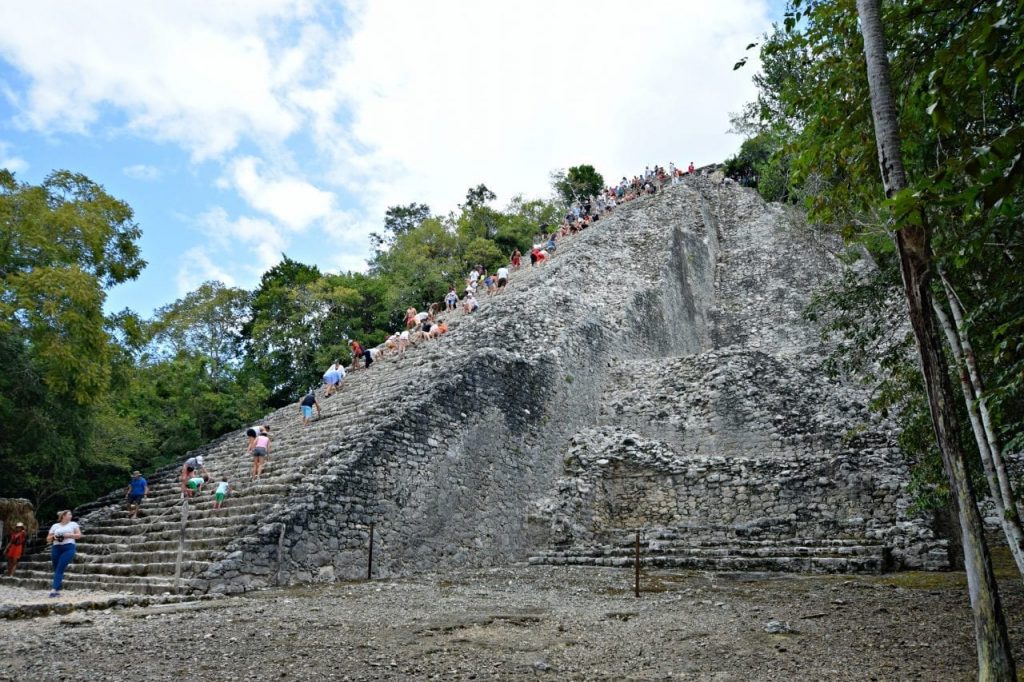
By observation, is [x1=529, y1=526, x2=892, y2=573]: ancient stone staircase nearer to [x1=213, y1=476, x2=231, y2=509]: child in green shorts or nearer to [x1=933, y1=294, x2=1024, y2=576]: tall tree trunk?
[x1=933, y1=294, x2=1024, y2=576]: tall tree trunk

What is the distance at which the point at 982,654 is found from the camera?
336cm

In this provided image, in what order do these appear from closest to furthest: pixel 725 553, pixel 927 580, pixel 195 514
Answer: pixel 927 580 → pixel 725 553 → pixel 195 514

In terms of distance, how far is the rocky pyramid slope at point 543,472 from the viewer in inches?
325

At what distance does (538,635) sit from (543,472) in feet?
21.9

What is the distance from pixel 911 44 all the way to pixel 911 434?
3.56 m

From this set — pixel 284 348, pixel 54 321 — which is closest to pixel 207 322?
pixel 284 348

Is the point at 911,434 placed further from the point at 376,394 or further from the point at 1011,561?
the point at 376,394

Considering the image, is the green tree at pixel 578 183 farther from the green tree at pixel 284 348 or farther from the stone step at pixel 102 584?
the stone step at pixel 102 584

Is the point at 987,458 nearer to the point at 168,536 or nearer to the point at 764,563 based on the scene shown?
the point at 764,563

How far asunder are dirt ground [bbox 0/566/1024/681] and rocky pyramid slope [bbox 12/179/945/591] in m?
1.23

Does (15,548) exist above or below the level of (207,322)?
below

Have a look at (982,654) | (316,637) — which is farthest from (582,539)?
(982,654)

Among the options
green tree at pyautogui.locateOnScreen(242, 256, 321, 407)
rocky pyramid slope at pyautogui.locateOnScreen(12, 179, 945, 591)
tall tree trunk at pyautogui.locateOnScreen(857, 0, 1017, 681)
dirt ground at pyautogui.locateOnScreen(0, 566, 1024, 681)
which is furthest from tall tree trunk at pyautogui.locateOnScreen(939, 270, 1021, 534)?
green tree at pyautogui.locateOnScreen(242, 256, 321, 407)

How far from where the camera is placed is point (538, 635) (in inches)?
199
